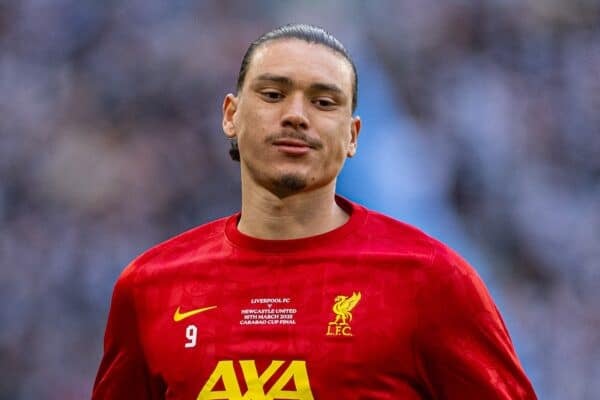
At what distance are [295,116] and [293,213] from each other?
25 centimetres

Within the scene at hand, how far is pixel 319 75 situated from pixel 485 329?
698 millimetres

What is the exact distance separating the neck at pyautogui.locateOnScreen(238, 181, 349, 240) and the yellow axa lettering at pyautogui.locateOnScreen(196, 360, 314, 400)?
1.13 ft

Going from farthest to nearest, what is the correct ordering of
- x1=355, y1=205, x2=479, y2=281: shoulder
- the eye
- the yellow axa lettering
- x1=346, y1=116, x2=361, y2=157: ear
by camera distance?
x1=346, y1=116, x2=361, y2=157: ear
the eye
x1=355, y1=205, x2=479, y2=281: shoulder
the yellow axa lettering

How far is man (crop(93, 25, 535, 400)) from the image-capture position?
7.18 ft

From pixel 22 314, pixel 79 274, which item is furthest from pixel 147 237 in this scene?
pixel 22 314

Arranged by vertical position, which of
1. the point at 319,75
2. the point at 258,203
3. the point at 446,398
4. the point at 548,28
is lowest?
the point at 446,398

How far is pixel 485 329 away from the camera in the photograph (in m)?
2.22

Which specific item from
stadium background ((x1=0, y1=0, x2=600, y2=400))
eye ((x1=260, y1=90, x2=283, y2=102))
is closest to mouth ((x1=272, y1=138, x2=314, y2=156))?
eye ((x1=260, y1=90, x2=283, y2=102))

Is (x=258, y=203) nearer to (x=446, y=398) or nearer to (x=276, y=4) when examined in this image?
(x=446, y=398)

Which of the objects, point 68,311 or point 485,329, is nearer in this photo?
point 485,329

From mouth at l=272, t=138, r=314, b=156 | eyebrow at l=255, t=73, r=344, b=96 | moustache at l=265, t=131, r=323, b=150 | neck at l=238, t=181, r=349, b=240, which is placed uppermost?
eyebrow at l=255, t=73, r=344, b=96

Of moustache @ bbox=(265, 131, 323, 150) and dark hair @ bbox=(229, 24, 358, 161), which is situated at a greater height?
dark hair @ bbox=(229, 24, 358, 161)

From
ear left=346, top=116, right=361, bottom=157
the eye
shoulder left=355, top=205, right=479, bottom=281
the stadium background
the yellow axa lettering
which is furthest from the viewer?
the stadium background

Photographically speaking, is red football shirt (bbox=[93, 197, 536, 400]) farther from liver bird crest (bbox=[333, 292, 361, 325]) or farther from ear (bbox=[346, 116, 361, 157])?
ear (bbox=[346, 116, 361, 157])
